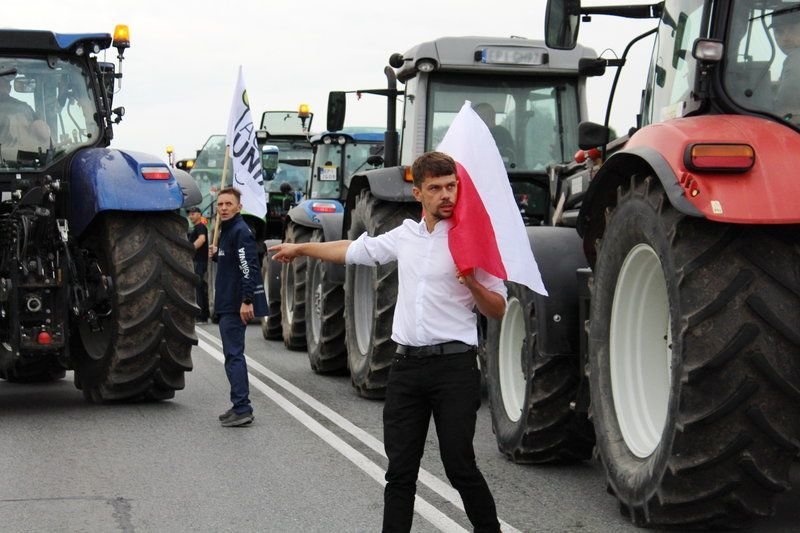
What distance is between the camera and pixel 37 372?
1309 centimetres

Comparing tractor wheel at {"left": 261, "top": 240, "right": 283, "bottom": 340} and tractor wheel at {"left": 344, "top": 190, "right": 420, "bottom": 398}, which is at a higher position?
tractor wheel at {"left": 344, "top": 190, "right": 420, "bottom": 398}

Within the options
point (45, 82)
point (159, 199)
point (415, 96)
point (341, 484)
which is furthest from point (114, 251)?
point (341, 484)

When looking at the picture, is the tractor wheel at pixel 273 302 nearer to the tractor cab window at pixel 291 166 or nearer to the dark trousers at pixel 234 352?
the tractor cab window at pixel 291 166

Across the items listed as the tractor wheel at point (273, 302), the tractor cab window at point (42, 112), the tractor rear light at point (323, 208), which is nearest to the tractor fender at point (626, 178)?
the tractor cab window at point (42, 112)

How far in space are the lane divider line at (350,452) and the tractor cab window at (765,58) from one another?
2465mm

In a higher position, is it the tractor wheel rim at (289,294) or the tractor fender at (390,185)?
the tractor fender at (390,185)

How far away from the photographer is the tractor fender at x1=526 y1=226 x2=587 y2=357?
27.7 feet

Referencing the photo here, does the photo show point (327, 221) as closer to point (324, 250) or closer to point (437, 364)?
point (324, 250)

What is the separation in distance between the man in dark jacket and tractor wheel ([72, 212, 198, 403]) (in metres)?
0.58

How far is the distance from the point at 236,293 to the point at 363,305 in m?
2.51

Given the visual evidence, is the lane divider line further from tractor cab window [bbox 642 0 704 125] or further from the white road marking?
tractor cab window [bbox 642 0 704 125]

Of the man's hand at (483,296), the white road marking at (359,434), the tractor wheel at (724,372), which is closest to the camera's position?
the man's hand at (483,296)

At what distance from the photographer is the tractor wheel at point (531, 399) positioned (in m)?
8.58

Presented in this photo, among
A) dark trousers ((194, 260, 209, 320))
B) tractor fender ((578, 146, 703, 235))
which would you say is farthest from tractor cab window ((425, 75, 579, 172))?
dark trousers ((194, 260, 209, 320))
